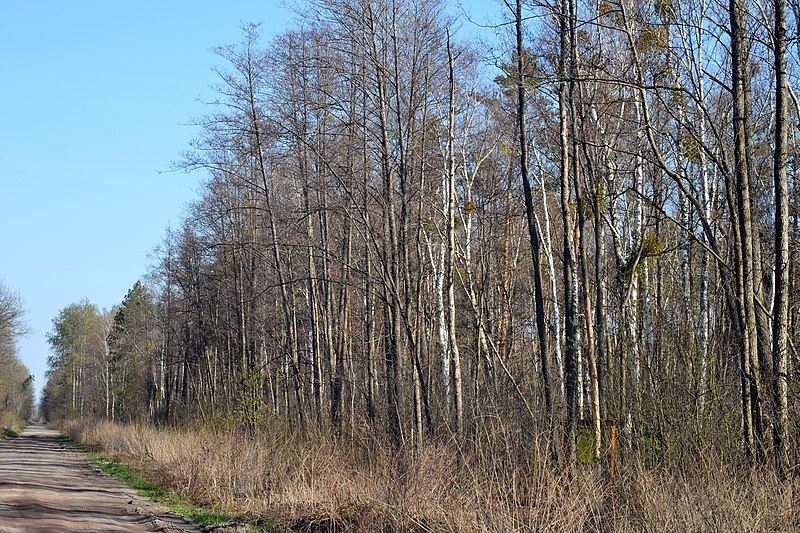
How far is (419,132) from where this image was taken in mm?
17781

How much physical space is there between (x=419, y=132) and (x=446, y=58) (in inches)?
63.0

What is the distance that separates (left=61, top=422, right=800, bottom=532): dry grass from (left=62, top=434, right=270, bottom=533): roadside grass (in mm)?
281

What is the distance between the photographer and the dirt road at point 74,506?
11.9 m

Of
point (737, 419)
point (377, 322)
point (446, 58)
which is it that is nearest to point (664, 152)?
point (446, 58)

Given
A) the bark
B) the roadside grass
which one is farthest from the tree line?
the roadside grass

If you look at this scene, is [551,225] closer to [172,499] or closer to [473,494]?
[172,499]

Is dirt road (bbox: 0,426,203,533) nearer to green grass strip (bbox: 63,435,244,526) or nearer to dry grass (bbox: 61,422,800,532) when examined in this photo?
green grass strip (bbox: 63,435,244,526)

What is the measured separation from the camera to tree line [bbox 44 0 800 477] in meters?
10.1


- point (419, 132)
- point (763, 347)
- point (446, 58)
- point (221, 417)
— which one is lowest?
point (221, 417)

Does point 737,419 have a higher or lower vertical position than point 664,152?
lower

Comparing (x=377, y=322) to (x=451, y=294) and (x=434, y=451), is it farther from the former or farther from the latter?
(x=434, y=451)

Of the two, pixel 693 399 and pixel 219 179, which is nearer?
pixel 693 399

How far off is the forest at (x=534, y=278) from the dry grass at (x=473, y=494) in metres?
0.05

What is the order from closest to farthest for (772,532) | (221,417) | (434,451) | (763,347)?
(772,532) < (763,347) < (434,451) < (221,417)
